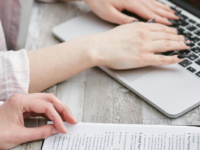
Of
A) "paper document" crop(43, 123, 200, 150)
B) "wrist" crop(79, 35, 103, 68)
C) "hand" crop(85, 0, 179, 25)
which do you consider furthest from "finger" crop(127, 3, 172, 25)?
"paper document" crop(43, 123, 200, 150)

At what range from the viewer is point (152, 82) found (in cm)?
64

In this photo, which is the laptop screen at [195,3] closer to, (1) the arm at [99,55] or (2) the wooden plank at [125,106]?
(1) the arm at [99,55]

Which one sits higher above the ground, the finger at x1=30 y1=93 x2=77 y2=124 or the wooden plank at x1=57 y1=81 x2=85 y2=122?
the finger at x1=30 y1=93 x2=77 y2=124

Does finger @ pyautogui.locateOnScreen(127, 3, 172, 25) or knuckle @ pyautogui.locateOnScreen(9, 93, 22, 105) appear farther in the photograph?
finger @ pyautogui.locateOnScreen(127, 3, 172, 25)

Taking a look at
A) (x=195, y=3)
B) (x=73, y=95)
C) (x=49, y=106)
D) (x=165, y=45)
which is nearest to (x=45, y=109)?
(x=49, y=106)

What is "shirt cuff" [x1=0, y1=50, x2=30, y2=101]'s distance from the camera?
61cm

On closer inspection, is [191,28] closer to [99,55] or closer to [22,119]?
[99,55]

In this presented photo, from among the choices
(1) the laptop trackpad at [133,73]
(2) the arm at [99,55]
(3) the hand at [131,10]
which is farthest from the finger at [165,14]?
(1) the laptop trackpad at [133,73]

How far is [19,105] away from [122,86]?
0.83ft

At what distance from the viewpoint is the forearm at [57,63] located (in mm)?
647

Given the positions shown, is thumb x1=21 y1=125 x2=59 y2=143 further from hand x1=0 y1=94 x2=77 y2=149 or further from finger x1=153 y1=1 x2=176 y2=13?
finger x1=153 y1=1 x2=176 y2=13

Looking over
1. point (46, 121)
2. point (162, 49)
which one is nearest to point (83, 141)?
point (46, 121)

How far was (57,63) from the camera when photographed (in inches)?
26.1

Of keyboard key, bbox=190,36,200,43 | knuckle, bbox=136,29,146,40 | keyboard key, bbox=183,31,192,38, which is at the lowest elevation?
keyboard key, bbox=190,36,200,43
